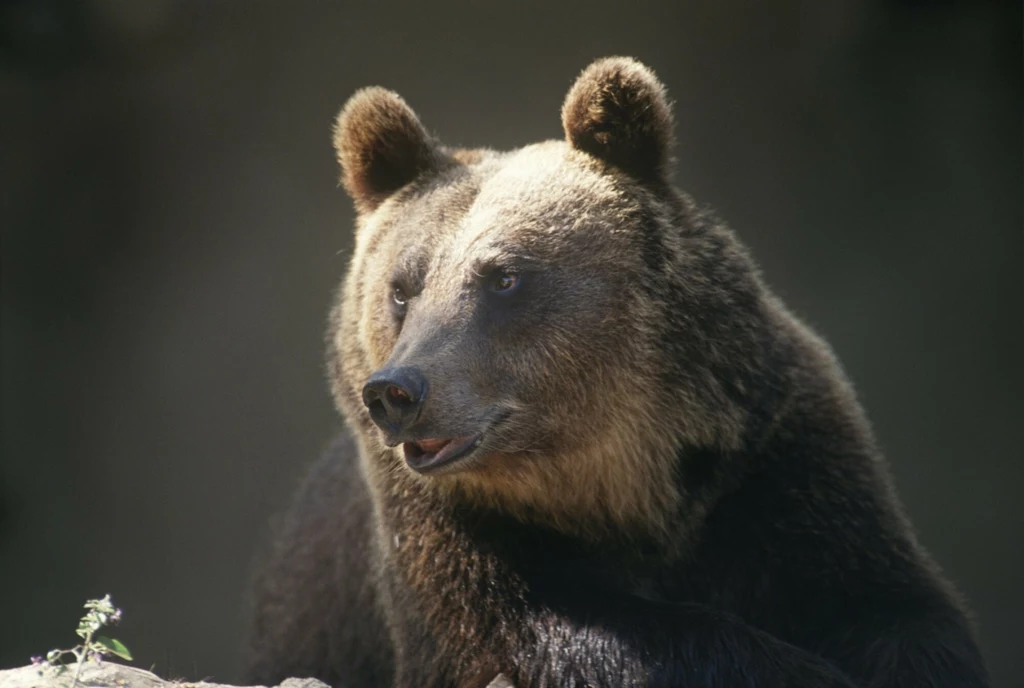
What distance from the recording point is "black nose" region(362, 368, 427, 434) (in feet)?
13.2

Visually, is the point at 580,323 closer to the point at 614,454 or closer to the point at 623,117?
the point at 614,454

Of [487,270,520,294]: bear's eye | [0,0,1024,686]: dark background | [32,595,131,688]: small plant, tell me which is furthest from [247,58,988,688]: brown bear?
[0,0,1024,686]: dark background

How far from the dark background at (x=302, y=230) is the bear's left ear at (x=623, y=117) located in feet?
17.3

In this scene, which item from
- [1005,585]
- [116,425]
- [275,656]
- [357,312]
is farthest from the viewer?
[116,425]

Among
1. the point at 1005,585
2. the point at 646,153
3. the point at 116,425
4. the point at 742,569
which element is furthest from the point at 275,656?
the point at 1005,585

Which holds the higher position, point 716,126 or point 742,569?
point 716,126

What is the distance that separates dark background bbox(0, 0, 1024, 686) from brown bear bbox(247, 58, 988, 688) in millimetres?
5160

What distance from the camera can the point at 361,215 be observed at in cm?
580

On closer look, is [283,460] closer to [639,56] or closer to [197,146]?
[197,146]

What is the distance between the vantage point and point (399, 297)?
4.99 metres

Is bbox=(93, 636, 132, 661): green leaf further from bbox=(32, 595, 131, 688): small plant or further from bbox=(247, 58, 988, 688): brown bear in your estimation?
bbox=(247, 58, 988, 688): brown bear

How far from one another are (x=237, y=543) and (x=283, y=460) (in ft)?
2.86

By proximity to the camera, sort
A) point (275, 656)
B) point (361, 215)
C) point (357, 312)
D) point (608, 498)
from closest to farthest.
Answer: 1. point (608, 498)
2. point (357, 312)
3. point (361, 215)
4. point (275, 656)

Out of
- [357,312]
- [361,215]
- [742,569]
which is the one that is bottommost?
[742,569]
